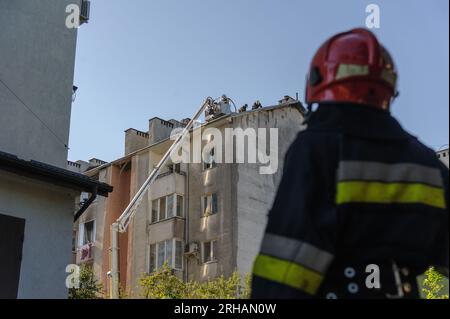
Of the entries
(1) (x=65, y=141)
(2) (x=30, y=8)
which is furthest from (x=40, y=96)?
(2) (x=30, y=8)

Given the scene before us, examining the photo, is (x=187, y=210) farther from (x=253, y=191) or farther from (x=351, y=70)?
(x=351, y=70)

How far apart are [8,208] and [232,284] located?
8.86 m

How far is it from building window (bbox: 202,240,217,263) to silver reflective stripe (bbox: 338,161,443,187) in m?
23.3

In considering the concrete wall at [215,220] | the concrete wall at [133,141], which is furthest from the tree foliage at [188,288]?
the concrete wall at [133,141]

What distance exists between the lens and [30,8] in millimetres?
13883

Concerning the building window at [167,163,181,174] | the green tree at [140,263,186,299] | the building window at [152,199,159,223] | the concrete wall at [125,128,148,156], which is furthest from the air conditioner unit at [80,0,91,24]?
the concrete wall at [125,128,148,156]

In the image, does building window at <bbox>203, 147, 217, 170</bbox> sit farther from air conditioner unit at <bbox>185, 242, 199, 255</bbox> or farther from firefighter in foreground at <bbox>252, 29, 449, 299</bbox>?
firefighter in foreground at <bbox>252, 29, 449, 299</bbox>

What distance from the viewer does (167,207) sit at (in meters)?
28.7

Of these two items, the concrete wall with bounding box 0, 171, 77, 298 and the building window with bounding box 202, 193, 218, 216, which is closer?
the concrete wall with bounding box 0, 171, 77, 298

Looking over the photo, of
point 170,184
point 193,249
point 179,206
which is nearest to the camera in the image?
point 193,249

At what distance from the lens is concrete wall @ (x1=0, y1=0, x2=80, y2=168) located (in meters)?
12.8

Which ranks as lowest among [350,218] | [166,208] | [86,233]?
[350,218]

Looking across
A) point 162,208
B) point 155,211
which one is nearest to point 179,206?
point 162,208

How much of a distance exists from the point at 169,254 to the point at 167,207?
6.98ft
